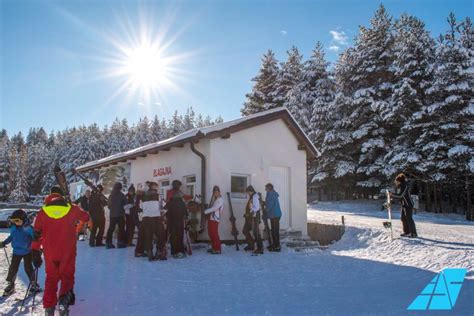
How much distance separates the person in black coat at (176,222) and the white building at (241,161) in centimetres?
223

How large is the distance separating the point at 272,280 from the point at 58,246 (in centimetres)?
369

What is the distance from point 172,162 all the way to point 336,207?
1359cm

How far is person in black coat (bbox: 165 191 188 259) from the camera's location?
9.49 m

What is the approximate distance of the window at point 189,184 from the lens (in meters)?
12.9

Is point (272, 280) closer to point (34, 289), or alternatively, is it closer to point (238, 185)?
point (34, 289)

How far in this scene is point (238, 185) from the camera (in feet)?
41.8

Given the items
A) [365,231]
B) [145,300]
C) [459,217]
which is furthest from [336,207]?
[145,300]

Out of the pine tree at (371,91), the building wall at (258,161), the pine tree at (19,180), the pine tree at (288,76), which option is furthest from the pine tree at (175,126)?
the building wall at (258,161)

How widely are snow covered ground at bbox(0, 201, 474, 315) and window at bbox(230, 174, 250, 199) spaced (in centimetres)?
234

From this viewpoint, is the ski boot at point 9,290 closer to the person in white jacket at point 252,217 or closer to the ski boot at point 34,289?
the ski boot at point 34,289

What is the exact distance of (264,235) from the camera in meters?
12.6

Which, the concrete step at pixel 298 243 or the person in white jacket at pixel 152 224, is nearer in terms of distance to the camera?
the person in white jacket at pixel 152 224

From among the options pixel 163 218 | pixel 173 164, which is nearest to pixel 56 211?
pixel 163 218

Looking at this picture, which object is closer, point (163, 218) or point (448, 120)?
point (163, 218)
